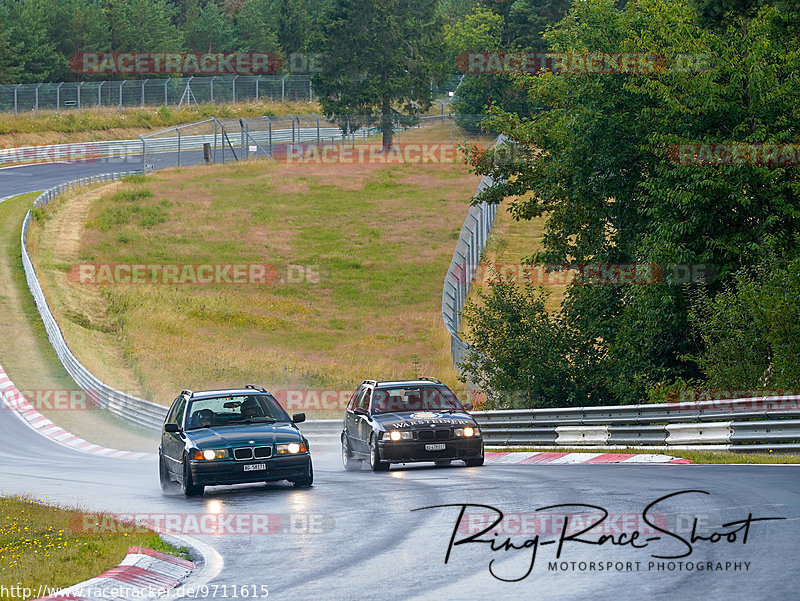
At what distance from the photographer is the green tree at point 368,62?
277 feet

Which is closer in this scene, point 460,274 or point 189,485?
point 189,485

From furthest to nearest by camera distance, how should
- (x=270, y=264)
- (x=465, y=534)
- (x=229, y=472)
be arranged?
1. (x=270, y=264)
2. (x=229, y=472)
3. (x=465, y=534)

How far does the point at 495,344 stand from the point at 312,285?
2703 centimetres

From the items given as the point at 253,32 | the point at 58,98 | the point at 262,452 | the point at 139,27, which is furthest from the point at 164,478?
the point at 253,32

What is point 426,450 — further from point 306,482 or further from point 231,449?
point 231,449

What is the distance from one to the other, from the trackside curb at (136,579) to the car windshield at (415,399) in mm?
8874

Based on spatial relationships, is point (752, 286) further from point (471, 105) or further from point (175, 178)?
point (471, 105)

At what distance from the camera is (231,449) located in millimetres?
14453

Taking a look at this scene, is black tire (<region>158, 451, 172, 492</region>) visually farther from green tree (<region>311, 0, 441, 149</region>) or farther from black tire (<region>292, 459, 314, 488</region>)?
green tree (<region>311, 0, 441, 149</region>)

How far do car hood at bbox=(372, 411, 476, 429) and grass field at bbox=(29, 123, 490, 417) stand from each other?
59.2 feet

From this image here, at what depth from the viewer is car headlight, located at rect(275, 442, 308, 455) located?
14.6 meters

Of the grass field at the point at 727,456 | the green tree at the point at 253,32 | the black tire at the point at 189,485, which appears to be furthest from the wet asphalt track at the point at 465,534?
the green tree at the point at 253,32

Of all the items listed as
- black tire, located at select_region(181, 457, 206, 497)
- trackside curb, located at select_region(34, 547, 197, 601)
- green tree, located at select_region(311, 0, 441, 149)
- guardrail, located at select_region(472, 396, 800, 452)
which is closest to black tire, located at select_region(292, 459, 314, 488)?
black tire, located at select_region(181, 457, 206, 497)

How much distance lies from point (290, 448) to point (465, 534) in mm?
4970
